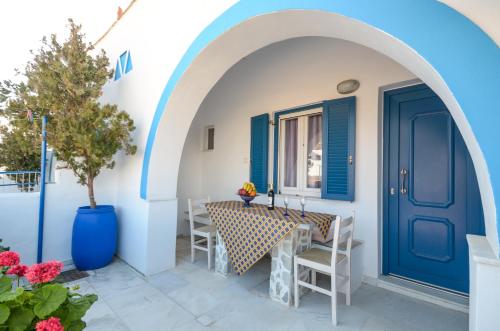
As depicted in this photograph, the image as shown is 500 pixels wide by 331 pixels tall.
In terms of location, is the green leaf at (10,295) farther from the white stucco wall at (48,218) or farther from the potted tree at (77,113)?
the white stucco wall at (48,218)

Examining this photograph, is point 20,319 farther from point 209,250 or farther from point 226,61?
point 226,61

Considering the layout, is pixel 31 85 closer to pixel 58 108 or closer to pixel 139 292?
pixel 58 108

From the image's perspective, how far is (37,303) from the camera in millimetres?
950

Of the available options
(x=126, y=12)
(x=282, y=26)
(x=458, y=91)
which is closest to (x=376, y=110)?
(x=282, y=26)

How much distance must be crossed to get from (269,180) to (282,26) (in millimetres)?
2390

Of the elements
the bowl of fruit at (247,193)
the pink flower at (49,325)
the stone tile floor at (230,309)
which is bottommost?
the stone tile floor at (230,309)

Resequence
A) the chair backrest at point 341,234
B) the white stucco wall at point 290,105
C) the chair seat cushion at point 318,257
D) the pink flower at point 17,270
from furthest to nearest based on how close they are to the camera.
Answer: the white stucco wall at point 290,105
the chair seat cushion at point 318,257
the chair backrest at point 341,234
the pink flower at point 17,270

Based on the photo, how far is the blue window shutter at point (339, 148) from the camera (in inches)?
115

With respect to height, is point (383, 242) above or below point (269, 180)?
below

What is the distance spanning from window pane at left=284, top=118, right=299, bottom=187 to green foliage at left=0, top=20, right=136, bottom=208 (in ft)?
7.30

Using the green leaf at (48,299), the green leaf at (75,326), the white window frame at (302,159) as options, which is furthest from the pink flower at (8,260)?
the white window frame at (302,159)

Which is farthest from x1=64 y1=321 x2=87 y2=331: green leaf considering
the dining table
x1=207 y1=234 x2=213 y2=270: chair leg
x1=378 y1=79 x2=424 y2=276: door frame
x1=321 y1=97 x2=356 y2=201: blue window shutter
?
x1=378 y1=79 x2=424 y2=276: door frame

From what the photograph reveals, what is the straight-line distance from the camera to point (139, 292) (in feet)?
8.53

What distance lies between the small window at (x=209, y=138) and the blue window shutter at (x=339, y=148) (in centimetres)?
265
